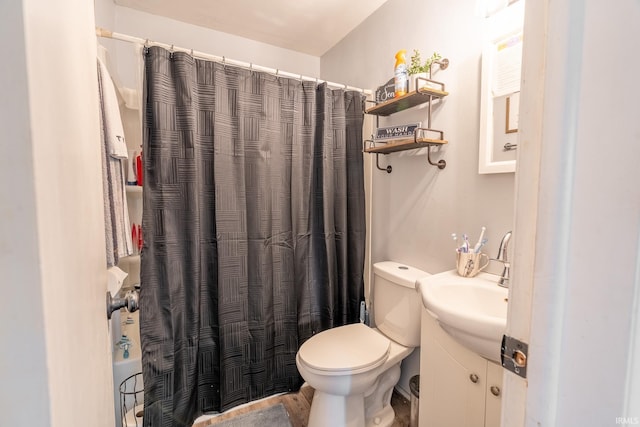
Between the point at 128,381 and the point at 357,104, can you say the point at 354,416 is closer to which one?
the point at 128,381

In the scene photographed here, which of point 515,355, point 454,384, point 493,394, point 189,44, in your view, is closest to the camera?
point 515,355

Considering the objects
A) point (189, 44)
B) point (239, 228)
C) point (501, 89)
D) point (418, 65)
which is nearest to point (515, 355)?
point (501, 89)

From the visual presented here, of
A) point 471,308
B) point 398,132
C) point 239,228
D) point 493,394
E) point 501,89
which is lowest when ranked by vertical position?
point 493,394

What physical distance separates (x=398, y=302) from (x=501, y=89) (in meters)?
1.08

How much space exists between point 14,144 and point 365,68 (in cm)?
203

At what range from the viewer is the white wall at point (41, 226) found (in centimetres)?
23

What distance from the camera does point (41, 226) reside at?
0.25m

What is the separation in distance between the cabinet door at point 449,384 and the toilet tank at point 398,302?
0.64 feet

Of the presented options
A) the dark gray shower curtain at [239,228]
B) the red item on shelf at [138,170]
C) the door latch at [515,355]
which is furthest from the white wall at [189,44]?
the door latch at [515,355]

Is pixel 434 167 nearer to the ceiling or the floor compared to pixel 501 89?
nearer to the floor

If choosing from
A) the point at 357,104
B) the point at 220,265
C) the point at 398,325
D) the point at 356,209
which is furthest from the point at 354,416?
the point at 357,104

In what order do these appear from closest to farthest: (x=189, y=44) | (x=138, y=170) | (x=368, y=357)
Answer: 1. (x=368, y=357)
2. (x=138, y=170)
3. (x=189, y=44)

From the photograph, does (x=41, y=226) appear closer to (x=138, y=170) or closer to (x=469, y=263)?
(x=469, y=263)

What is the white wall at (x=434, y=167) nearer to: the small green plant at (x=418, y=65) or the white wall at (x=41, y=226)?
the small green plant at (x=418, y=65)
